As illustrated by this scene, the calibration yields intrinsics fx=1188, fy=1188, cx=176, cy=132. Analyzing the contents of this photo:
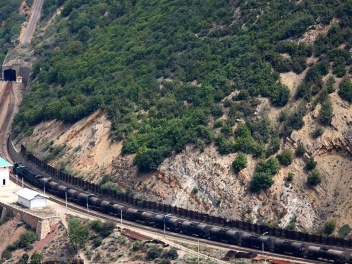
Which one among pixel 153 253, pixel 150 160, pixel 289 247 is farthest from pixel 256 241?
pixel 150 160

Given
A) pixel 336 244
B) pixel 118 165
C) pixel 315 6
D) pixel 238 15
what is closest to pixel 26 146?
pixel 118 165

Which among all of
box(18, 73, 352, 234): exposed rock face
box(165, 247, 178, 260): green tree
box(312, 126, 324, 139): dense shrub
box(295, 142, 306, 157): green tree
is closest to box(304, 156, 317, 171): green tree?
box(18, 73, 352, 234): exposed rock face

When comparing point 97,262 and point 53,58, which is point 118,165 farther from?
point 53,58

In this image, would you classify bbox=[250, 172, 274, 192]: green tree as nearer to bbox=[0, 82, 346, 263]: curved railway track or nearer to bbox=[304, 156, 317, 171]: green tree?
bbox=[304, 156, 317, 171]: green tree

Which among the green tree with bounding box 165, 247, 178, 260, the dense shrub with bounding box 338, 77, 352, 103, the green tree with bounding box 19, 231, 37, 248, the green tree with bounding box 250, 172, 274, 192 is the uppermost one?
the dense shrub with bounding box 338, 77, 352, 103

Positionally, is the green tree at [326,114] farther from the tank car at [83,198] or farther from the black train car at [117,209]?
the tank car at [83,198]

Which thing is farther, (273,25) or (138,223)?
(273,25)

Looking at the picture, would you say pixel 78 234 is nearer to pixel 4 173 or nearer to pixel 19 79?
pixel 4 173
